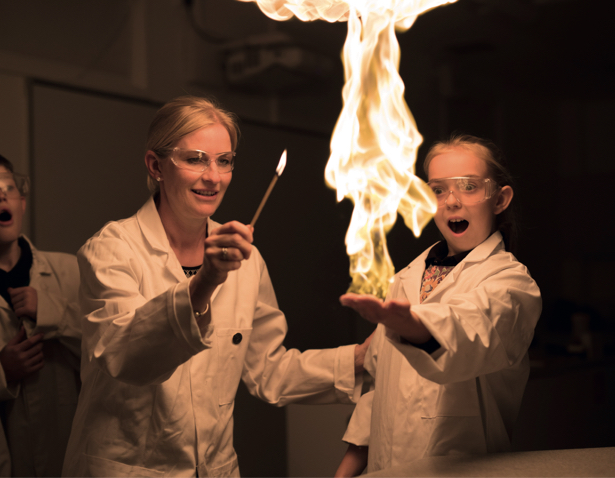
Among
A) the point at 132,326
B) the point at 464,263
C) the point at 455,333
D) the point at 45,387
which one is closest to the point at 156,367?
the point at 132,326

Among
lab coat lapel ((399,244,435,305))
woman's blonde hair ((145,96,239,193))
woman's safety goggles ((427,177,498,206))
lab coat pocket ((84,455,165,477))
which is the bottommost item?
lab coat pocket ((84,455,165,477))

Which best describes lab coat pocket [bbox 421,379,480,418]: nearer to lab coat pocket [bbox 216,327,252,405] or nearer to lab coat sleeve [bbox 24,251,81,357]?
lab coat pocket [bbox 216,327,252,405]

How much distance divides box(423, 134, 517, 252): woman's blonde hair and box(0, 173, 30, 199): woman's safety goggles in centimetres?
153

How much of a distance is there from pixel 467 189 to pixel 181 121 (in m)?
0.89

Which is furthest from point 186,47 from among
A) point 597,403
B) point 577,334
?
point 597,403

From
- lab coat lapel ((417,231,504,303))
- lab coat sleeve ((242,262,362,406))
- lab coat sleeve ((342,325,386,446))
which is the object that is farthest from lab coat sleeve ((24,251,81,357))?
lab coat lapel ((417,231,504,303))

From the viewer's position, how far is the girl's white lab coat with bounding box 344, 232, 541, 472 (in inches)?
47.9

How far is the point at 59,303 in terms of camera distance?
214 cm

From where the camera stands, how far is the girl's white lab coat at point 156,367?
1.40 meters

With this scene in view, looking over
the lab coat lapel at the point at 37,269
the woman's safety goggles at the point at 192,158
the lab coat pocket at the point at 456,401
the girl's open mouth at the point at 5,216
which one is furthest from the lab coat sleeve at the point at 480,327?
the girl's open mouth at the point at 5,216

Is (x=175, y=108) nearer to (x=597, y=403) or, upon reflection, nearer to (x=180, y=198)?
(x=180, y=198)

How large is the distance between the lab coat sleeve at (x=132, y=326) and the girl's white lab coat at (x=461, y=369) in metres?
0.51

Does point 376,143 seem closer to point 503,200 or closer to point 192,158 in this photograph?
point 503,200

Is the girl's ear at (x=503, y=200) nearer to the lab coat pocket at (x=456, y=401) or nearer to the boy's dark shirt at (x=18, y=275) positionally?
the lab coat pocket at (x=456, y=401)
